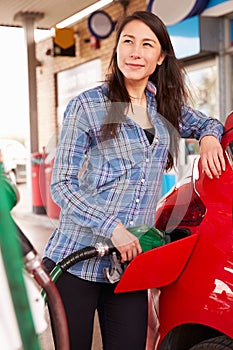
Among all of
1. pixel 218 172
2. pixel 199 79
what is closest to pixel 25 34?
pixel 218 172

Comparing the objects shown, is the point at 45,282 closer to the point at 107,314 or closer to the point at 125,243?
the point at 125,243

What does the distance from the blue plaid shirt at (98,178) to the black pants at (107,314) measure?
0.20ft

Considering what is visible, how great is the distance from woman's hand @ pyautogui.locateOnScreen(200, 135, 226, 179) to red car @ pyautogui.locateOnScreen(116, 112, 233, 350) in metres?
0.02

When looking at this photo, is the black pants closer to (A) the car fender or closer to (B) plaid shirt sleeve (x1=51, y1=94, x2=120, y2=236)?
(A) the car fender

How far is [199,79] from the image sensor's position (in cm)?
697

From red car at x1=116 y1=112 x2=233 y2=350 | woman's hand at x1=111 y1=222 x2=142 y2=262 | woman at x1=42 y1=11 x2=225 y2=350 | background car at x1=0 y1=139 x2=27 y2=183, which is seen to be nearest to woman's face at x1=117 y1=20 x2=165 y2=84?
woman at x1=42 y1=11 x2=225 y2=350

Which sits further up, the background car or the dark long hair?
the dark long hair

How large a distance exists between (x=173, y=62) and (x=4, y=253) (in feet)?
3.40

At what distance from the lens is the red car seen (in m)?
1.66

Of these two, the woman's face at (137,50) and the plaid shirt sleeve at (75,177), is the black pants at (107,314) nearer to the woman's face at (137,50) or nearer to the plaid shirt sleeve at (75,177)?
the plaid shirt sleeve at (75,177)

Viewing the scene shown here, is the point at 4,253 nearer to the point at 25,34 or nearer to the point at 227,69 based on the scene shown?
the point at 25,34

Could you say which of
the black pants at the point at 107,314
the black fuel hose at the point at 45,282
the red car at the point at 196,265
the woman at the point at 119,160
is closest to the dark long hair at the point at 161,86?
the woman at the point at 119,160

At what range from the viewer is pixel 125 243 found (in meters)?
1.60

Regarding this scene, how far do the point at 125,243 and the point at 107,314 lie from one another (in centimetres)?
34
